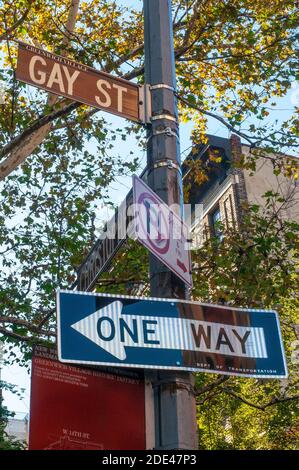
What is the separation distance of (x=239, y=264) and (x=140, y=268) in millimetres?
2676

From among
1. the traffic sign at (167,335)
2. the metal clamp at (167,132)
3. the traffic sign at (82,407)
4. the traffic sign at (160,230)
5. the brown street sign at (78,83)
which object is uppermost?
the brown street sign at (78,83)

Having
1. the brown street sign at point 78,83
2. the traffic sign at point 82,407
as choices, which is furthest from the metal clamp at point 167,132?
the traffic sign at point 82,407

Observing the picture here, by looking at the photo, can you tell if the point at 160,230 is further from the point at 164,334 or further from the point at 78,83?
the point at 78,83

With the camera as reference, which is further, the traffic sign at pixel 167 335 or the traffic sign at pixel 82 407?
the traffic sign at pixel 167 335

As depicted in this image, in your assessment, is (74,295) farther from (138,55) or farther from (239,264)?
(138,55)

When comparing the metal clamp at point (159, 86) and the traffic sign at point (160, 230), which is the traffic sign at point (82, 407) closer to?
the traffic sign at point (160, 230)

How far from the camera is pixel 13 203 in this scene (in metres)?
14.2

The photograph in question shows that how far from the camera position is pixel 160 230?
4.60 meters

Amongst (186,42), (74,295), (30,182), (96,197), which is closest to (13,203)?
(30,182)

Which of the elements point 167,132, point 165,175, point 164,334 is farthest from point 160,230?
point 167,132

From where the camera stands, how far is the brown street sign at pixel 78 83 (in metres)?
5.15

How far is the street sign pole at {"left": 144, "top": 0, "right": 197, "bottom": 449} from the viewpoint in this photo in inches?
160

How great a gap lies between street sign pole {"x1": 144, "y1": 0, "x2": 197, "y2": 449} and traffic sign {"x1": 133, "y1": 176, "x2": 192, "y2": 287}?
123mm

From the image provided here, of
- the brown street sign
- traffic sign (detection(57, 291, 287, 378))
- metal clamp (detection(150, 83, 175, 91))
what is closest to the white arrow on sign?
traffic sign (detection(57, 291, 287, 378))
